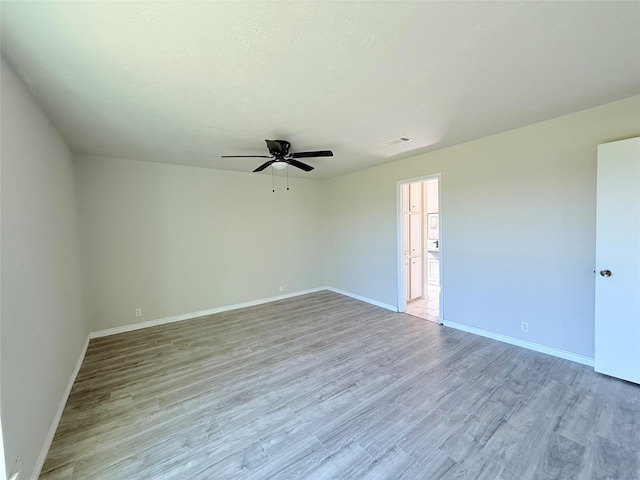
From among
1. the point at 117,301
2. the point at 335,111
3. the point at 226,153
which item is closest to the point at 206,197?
the point at 226,153

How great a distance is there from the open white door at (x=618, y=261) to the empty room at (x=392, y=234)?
0.6 inches

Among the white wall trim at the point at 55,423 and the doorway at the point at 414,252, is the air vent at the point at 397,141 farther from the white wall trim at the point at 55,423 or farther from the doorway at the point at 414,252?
the white wall trim at the point at 55,423

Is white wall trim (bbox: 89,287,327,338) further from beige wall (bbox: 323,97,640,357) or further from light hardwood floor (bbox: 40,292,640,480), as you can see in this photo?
beige wall (bbox: 323,97,640,357)

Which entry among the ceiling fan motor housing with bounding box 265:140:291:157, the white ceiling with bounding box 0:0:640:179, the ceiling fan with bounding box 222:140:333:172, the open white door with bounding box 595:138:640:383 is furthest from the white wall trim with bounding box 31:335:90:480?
the open white door with bounding box 595:138:640:383

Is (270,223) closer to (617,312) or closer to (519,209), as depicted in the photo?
(519,209)

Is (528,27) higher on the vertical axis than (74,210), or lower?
higher

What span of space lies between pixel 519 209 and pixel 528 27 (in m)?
2.26

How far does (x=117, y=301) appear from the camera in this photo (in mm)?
3988

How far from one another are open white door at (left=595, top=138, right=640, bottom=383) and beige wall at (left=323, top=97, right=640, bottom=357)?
17 centimetres

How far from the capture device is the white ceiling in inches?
53.7

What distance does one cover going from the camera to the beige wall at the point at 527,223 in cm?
271

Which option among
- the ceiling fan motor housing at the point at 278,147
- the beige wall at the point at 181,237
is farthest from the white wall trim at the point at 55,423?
the ceiling fan motor housing at the point at 278,147

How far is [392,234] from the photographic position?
4.73 metres

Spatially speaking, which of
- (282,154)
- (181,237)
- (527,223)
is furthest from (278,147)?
(527,223)
